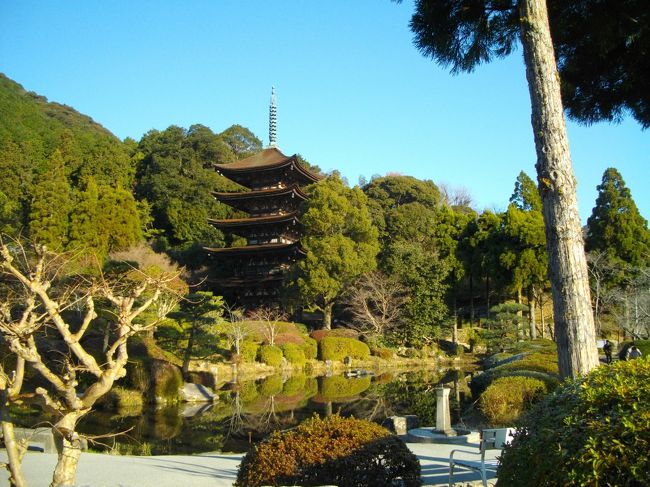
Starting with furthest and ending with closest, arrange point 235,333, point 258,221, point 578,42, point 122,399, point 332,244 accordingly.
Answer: point 258,221
point 332,244
point 235,333
point 122,399
point 578,42

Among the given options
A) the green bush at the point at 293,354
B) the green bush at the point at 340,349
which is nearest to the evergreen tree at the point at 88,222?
the green bush at the point at 293,354

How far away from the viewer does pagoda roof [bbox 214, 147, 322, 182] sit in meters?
31.7

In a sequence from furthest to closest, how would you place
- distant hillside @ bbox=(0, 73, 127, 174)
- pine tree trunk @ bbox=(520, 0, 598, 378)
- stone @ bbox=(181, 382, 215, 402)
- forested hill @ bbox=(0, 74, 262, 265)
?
distant hillside @ bbox=(0, 73, 127, 174) → forested hill @ bbox=(0, 74, 262, 265) → stone @ bbox=(181, 382, 215, 402) → pine tree trunk @ bbox=(520, 0, 598, 378)

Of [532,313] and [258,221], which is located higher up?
[258,221]

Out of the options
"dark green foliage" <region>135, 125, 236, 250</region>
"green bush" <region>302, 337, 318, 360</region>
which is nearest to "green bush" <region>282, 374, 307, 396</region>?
"green bush" <region>302, 337, 318, 360</region>

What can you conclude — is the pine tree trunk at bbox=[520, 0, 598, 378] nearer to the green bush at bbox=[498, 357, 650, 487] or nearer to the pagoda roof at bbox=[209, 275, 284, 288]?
the green bush at bbox=[498, 357, 650, 487]

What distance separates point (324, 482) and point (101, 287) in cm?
224

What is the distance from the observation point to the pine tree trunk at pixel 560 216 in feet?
13.0

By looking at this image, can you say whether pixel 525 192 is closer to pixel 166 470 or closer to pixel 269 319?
pixel 269 319

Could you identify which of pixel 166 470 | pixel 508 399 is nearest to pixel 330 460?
pixel 166 470

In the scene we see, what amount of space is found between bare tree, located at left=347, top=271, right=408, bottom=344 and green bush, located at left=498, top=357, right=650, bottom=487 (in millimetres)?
24765

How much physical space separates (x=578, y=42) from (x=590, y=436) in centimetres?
506

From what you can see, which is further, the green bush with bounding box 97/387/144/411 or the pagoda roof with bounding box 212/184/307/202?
the pagoda roof with bounding box 212/184/307/202

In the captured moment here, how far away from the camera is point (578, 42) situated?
596 cm
